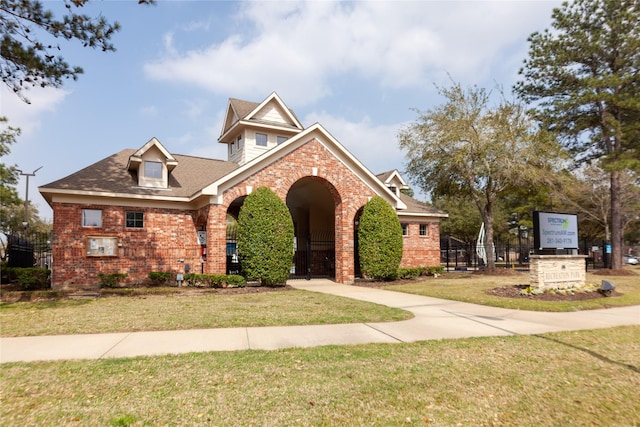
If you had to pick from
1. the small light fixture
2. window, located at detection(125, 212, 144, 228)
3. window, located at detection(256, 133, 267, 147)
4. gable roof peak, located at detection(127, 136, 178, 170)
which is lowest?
the small light fixture

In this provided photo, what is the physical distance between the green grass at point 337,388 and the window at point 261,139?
62.9ft

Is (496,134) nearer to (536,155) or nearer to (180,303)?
(536,155)

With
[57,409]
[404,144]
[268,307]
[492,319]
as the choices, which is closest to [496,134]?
[404,144]

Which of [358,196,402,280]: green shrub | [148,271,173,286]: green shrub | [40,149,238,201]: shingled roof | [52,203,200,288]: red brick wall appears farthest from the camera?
[358,196,402,280]: green shrub

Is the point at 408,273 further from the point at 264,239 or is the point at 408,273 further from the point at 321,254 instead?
the point at 264,239

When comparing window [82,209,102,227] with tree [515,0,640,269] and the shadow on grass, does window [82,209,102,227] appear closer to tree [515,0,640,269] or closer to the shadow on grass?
the shadow on grass

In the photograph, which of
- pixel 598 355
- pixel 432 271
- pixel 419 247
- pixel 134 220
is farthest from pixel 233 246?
pixel 598 355

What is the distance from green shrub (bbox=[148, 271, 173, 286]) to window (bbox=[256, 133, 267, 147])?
1025cm

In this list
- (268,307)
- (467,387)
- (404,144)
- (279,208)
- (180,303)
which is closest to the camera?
(467,387)

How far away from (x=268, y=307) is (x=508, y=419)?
25.1ft

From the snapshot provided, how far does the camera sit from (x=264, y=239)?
52.4ft

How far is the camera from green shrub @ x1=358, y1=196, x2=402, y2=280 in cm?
1883

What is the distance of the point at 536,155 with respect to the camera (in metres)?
23.2

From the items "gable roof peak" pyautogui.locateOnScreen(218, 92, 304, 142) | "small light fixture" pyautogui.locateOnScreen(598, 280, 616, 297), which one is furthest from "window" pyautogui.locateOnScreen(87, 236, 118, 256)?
"small light fixture" pyautogui.locateOnScreen(598, 280, 616, 297)
